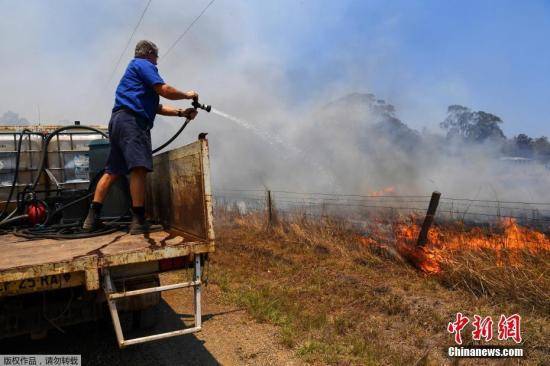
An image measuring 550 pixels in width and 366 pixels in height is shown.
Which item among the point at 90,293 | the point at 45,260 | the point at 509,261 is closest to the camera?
the point at 45,260

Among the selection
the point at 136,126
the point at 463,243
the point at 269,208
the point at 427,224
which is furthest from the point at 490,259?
the point at 269,208

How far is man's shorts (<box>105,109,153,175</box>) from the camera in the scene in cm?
386

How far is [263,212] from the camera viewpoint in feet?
35.2

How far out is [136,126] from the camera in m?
3.95

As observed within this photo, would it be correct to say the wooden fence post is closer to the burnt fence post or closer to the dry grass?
the dry grass

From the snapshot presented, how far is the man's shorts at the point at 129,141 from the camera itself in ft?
12.7

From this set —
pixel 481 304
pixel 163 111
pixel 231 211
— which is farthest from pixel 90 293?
pixel 231 211

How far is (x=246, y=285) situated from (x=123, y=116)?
3257 millimetres

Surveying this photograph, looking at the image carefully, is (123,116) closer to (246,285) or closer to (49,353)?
(49,353)

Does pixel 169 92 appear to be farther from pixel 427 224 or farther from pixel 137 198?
pixel 427 224

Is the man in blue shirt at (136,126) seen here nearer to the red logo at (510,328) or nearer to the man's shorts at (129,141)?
the man's shorts at (129,141)

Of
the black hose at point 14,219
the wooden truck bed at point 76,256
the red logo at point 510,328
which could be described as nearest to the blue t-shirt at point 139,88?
the wooden truck bed at point 76,256

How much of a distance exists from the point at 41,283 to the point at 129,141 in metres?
1.57

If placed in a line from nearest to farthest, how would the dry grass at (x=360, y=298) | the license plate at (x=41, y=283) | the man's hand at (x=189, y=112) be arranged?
the license plate at (x=41, y=283)
the dry grass at (x=360, y=298)
the man's hand at (x=189, y=112)
